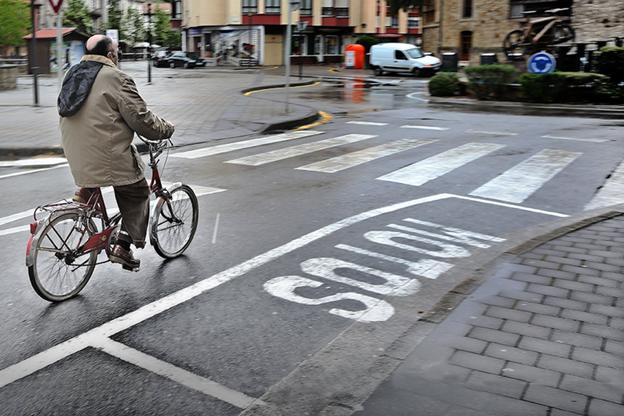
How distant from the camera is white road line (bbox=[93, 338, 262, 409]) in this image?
341 centimetres

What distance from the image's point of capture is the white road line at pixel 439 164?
30.4 ft

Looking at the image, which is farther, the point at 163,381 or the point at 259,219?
the point at 259,219

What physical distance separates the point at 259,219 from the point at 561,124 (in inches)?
430

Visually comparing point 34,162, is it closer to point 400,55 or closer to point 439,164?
point 439,164

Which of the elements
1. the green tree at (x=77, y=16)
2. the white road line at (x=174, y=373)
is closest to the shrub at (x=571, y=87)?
the white road line at (x=174, y=373)

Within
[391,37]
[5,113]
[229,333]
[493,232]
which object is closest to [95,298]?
[229,333]

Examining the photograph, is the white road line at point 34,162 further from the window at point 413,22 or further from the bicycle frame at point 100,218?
the window at point 413,22

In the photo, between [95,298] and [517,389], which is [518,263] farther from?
[95,298]

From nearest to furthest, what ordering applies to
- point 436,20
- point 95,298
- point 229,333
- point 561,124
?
point 229,333 → point 95,298 → point 561,124 → point 436,20

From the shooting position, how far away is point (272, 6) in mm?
66062

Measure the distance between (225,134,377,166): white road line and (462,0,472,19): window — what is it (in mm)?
43297

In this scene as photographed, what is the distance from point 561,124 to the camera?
51.7 feet

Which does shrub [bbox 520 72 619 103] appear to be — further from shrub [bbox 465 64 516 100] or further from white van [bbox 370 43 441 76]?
white van [bbox 370 43 441 76]

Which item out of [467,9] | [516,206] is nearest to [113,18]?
[467,9]
